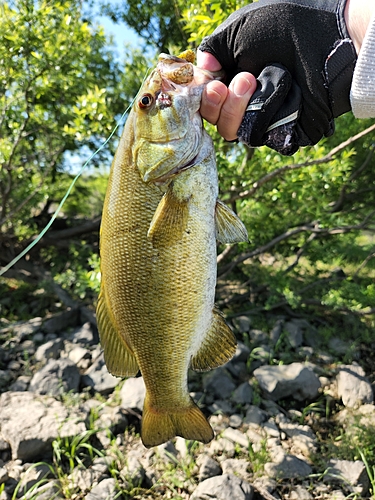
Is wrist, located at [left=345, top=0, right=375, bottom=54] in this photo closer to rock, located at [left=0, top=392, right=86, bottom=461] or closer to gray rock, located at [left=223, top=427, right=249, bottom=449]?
gray rock, located at [left=223, top=427, right=249, bottom=449]

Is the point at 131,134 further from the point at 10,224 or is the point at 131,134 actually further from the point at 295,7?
the point at 10,224

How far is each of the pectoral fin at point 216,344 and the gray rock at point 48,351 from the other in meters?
3.49

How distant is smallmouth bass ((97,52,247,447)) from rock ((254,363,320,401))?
8.90 feet

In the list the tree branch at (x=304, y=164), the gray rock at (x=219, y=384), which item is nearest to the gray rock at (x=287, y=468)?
the gray rock at (x=219, y=384)

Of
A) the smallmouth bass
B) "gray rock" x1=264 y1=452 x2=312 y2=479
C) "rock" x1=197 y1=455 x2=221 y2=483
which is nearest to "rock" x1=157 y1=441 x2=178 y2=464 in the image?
"rock" x1=197 y1=455 x2=221 y2=483

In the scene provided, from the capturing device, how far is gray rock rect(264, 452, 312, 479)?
3.64 m

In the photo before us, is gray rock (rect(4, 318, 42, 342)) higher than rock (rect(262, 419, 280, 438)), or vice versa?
gray rock (rect(4, 318, 42, 342))

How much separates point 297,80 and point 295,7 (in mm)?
305

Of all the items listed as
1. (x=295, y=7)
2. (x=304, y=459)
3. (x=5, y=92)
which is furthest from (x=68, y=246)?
(x=295, y=7)

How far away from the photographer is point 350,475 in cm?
360

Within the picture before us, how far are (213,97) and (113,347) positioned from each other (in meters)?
1.31

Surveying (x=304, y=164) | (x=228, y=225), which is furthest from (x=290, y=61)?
(x=304, y=164)

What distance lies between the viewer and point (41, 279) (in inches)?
267

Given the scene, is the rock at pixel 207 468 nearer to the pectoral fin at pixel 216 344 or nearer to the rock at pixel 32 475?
the rock at pixel 32 475
